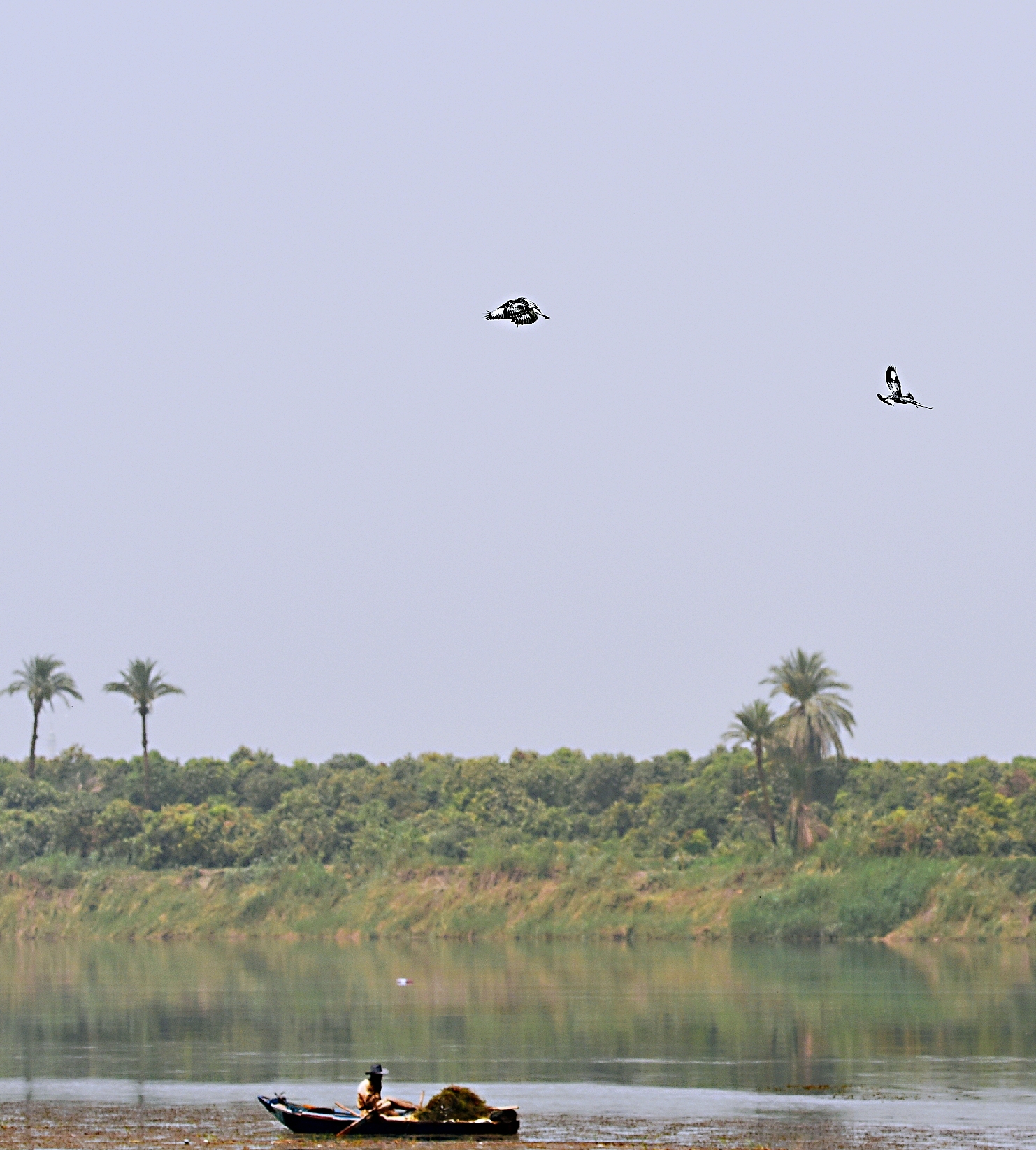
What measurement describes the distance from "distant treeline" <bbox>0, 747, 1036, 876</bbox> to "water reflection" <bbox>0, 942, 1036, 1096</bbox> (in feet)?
50.3

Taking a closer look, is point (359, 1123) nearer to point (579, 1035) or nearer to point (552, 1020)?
point (579, 1035)

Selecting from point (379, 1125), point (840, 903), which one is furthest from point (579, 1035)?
point (840, 903)

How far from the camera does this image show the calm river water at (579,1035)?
43719 millimetres

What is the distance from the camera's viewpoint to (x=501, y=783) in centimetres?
14825

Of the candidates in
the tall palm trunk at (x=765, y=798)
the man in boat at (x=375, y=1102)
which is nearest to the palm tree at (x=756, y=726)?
the tall palm trunk at (x=765, y=798)

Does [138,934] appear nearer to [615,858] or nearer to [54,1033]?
[615,858]

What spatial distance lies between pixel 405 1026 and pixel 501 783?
8724 centimetres

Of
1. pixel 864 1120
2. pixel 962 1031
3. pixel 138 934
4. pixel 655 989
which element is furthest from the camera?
pixel 138 934

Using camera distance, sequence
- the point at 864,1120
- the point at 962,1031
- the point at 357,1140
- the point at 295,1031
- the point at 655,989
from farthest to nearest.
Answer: the point at 655,989 → the point at 295,1031 → the point at 962,1031 → the point at 864,1120 → the point at 357,1140

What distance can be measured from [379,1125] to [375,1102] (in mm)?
436

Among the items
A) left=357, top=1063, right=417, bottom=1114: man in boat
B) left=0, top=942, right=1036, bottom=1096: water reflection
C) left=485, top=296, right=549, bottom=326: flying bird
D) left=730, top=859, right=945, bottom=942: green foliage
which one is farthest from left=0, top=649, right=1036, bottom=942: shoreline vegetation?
left=485, top=296, right=549, bottom=326: flying bird

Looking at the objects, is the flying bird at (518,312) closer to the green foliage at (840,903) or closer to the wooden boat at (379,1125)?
the wooden boat at (379,1125)

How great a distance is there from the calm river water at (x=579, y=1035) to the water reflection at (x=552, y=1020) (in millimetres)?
169

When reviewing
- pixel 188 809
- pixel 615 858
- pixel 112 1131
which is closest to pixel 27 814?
pixel 188 809
